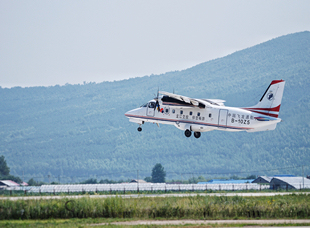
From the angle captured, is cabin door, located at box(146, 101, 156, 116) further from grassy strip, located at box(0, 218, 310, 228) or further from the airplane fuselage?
grassy strip, located at box(0, 218, 310, 228)

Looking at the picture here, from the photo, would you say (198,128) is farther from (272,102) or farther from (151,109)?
(272,102)

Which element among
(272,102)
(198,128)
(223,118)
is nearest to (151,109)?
(198,128)

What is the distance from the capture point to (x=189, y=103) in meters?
49.2

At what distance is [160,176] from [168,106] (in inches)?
3758

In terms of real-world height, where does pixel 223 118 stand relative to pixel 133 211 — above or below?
above

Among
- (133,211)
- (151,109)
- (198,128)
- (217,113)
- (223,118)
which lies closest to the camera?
(133,211)

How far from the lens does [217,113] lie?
47781 mm

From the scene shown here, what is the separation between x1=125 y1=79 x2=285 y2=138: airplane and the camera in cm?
4684

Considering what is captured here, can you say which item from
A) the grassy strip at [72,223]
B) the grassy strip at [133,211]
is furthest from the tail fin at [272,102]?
the grassy strip at [72,223]

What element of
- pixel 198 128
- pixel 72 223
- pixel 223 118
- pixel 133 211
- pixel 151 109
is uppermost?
pixel 151 109

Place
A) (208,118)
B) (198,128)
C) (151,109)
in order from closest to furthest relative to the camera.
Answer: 1. (208,118)
2. (198,128)
3. (151,109)

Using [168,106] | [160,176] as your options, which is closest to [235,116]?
[168,106]

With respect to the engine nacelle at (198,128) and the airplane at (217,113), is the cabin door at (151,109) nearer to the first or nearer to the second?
the airplane at (217,113)

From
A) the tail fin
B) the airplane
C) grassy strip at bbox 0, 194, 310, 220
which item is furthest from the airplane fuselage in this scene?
grassy strip at bbox 0, 194, 310, 220
